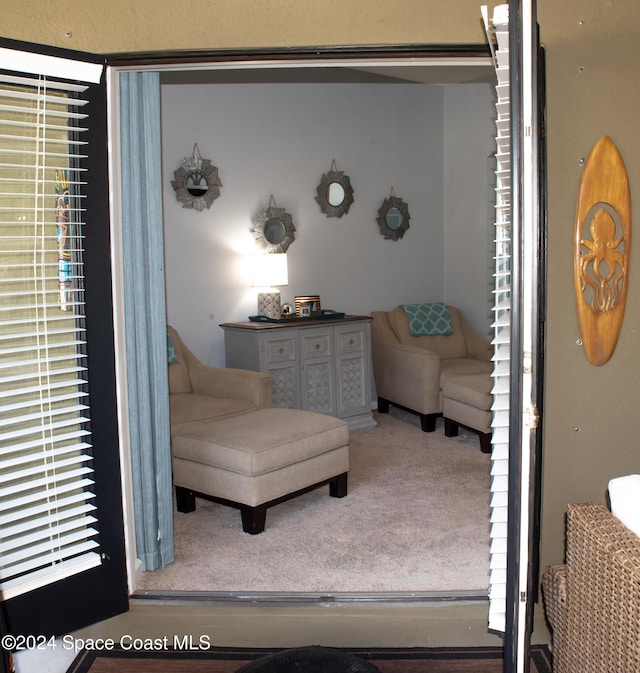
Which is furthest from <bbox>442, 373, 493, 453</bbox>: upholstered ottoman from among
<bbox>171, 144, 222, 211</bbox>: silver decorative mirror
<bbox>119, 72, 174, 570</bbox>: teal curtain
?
<bbox>119, 72, 174, 570</bbox>: teal curtain

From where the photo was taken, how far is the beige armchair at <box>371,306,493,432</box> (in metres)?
5.30

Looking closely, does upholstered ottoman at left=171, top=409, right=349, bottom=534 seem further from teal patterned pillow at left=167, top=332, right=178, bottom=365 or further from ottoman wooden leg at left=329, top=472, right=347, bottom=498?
teal patterned pillow at left=167, top=332, right=178, bottom=365

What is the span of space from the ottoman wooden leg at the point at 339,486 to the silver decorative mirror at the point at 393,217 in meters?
2.85

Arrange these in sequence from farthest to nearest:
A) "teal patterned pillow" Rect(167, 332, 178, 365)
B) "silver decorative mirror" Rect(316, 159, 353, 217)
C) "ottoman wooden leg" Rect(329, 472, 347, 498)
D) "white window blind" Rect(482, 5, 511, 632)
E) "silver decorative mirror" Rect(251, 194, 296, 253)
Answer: "silver decorative mirror" Rect(316, 159, 353, 217) → "silver decorative mirror" Rect(251, 194, 296, 253) → "teal patterned pillow" Rect(167, 332, 178, 365) → "ottoman wooden leg" Rect(329, 472, 347, 498) → "white window blind" Rect(482, 5, 511, 632)

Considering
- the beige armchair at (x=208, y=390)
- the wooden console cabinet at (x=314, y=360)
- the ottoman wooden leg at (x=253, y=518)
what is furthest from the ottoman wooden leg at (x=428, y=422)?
the ottoman wooden leg at (x=253, y=518)

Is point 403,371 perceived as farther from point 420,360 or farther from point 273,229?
point 273,229

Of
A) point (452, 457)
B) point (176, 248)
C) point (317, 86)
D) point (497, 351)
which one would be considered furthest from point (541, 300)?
point (317, 86)

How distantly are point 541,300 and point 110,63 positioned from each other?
1696 millimetres

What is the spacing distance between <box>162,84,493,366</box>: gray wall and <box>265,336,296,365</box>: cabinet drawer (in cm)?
49

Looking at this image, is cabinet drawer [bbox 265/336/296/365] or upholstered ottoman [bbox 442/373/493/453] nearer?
upholstered ottoman [bbox 442/373/493/453]

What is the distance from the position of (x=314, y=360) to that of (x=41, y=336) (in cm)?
304

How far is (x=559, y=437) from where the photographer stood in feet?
8.13

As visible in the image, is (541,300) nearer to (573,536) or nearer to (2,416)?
(573,536)

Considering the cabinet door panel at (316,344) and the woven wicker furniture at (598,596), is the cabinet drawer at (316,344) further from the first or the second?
the woven wicker furniture at (598,596)
